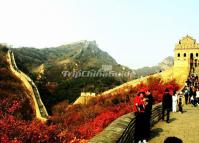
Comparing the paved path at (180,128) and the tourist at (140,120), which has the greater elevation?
the tourist at (140,120)

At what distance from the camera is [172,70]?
59.1m

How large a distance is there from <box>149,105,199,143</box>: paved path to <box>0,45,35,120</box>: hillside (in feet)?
105

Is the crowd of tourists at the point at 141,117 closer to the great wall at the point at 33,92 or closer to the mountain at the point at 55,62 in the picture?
the great wall at the point at 33,92

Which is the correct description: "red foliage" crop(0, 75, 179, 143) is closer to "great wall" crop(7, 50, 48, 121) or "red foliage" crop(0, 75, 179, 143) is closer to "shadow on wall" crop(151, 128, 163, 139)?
"great wall" crop(7, 50, 48, 121)

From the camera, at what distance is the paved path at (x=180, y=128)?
46.9ft

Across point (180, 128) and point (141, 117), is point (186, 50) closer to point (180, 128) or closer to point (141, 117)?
point (180, 128)

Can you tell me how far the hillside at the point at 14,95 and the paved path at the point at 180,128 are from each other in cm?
3209

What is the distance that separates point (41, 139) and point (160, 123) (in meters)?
16.3

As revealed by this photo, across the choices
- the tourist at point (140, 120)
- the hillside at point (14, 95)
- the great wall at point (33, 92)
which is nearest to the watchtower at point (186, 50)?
the great wall at point (33, 92)

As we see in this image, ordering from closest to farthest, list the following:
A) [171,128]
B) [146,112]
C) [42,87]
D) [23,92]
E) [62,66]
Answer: [146,112] < [171,128] < [23,92] < [42,87] < [62,66]

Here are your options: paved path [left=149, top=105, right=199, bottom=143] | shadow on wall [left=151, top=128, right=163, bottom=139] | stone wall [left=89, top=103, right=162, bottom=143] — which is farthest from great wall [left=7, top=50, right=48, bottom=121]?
stone wall [left=89, top=103, right=162, bottom=143]

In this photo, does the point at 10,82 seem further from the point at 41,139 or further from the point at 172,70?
the point at 41,139

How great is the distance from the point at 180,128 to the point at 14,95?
2040 inches

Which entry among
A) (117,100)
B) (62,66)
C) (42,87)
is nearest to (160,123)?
(117,100)
